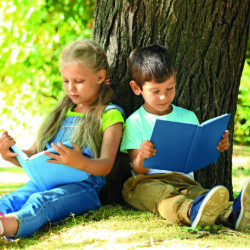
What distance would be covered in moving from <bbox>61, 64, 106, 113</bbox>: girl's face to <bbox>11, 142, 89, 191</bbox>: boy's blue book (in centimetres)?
48

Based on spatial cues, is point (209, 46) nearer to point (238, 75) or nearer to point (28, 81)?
point (238, 75)

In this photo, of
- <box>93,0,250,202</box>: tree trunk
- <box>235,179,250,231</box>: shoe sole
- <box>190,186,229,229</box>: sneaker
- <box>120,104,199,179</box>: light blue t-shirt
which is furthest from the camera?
<box>93,0,250,202</box>: tree trunk

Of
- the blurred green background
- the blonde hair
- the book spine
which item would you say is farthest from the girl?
the blurred green background

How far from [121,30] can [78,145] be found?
1.02 m

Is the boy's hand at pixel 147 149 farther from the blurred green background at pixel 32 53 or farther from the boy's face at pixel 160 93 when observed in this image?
the blurred green background at pixel 32 53

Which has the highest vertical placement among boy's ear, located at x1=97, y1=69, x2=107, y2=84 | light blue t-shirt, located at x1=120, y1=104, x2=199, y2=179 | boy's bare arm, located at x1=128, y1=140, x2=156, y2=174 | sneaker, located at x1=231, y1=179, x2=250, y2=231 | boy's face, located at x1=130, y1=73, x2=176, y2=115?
boy's ear, located at x1=97, y1=69, x2=107, y2=84

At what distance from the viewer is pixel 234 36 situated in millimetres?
3566

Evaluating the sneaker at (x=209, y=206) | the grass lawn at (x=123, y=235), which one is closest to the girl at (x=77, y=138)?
the grass lawn at (x=123, y=235)

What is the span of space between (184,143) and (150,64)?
2.05ft

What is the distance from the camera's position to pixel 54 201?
2.93 metres

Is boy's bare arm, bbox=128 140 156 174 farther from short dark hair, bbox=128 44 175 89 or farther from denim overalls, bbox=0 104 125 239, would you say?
short dark hair, bbox=128 44 175 89

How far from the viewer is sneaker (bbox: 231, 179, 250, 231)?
9.10ft

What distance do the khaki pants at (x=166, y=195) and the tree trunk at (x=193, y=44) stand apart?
40cm

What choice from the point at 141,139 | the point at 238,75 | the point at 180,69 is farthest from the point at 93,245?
the point at 238,75
